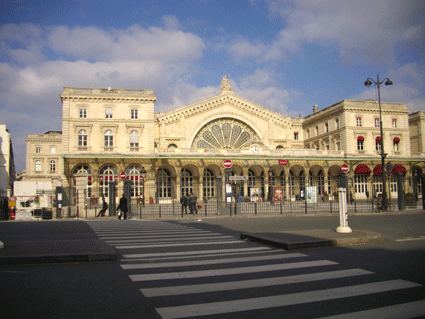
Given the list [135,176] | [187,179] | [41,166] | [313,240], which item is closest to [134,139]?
[135,176]

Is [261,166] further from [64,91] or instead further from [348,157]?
[64,91]

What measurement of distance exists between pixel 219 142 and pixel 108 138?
16402 millimetres

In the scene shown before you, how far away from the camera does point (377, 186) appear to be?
5191 centimetres

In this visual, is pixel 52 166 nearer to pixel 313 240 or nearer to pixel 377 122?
pixel 377 122

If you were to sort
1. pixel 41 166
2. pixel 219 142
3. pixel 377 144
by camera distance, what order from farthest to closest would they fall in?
pixel 41 166 < pixel 219 142 < pixel 377 144

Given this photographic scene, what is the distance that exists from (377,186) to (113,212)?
3969 centimetres

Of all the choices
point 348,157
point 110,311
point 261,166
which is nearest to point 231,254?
point 110,311

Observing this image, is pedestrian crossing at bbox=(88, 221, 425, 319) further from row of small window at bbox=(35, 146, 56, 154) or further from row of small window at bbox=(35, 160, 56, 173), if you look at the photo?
row of small window at bbox=(35, 146, 56, 154)

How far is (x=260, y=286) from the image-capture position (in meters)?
6.06

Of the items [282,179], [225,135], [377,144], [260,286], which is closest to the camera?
[260,286]

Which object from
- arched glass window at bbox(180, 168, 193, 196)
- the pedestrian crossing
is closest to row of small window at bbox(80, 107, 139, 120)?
arched glass window at bbox(180, 168, 193, 196)

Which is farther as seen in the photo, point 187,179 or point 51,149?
point 51,149

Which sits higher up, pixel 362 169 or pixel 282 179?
pixel 362 169

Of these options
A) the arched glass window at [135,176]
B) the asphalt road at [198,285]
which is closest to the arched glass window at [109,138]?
the arched glass window at [135,176]
